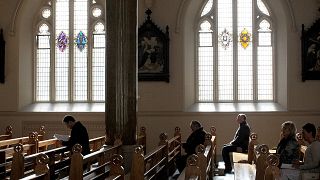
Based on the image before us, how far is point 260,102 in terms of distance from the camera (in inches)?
543

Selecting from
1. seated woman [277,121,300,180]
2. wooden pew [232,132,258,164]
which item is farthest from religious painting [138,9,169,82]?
seated woman [277,121,300,180]

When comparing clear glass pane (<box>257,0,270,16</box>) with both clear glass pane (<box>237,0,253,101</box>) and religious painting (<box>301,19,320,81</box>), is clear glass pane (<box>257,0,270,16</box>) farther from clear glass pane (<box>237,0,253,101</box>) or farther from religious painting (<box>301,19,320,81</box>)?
religious painting (<box>301,19,320,81</box>)

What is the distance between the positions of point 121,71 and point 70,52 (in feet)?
18.7

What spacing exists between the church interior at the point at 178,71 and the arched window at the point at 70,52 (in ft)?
0.09

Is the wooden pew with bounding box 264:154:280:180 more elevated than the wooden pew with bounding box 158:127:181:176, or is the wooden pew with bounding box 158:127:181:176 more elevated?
the wooden pew with bounding box 264:154:280:180

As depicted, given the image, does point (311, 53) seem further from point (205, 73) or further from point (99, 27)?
point (99, 27)

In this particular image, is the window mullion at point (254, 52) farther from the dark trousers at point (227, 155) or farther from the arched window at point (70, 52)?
the arched window at point (70, 52)

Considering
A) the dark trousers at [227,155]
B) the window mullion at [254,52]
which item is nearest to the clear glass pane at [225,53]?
the window mullion at [254,52]

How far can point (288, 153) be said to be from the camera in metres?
7.02

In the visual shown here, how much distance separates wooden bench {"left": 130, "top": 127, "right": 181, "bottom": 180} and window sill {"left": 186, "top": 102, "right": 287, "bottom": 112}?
201 cm

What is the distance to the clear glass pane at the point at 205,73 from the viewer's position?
14.0 meters

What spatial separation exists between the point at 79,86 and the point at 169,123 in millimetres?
2942

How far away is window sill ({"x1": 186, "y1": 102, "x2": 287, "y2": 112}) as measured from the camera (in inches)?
524

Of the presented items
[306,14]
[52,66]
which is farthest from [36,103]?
[306,14]
